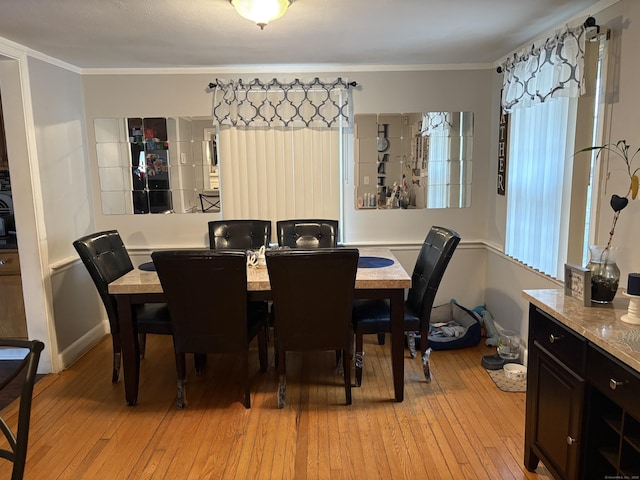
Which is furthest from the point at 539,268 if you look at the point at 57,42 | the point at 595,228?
the point at 57,42

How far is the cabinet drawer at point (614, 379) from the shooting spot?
1.37 metres

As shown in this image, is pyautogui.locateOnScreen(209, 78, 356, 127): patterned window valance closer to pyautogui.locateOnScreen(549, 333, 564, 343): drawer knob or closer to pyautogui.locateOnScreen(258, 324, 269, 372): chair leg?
pyautogui.locateOnScreen(258, 324, 269, 372): chair leg

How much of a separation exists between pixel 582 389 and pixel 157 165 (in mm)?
3466

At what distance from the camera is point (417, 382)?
117 inches

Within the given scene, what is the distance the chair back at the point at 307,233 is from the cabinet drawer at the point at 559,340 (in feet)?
6.25

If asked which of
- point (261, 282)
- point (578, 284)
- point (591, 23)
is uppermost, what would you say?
point (591, 23)

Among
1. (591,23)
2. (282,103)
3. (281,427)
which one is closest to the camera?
(591,23)

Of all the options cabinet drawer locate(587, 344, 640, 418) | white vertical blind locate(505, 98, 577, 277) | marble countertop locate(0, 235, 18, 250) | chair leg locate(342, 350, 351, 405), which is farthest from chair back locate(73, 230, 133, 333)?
white vertical blind locate(505, 98, 577, 277)

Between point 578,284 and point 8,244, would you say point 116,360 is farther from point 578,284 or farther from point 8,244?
point 578,284

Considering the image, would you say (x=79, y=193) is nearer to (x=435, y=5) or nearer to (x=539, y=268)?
(x=435, y=5)

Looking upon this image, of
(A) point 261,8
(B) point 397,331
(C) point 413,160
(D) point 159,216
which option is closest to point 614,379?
(B) point 397,331

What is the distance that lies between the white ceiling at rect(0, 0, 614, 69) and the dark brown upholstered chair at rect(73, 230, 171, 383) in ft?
4.20

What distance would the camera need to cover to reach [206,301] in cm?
251

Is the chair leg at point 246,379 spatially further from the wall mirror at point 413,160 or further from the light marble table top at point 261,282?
the wall mirror at point 413,160
